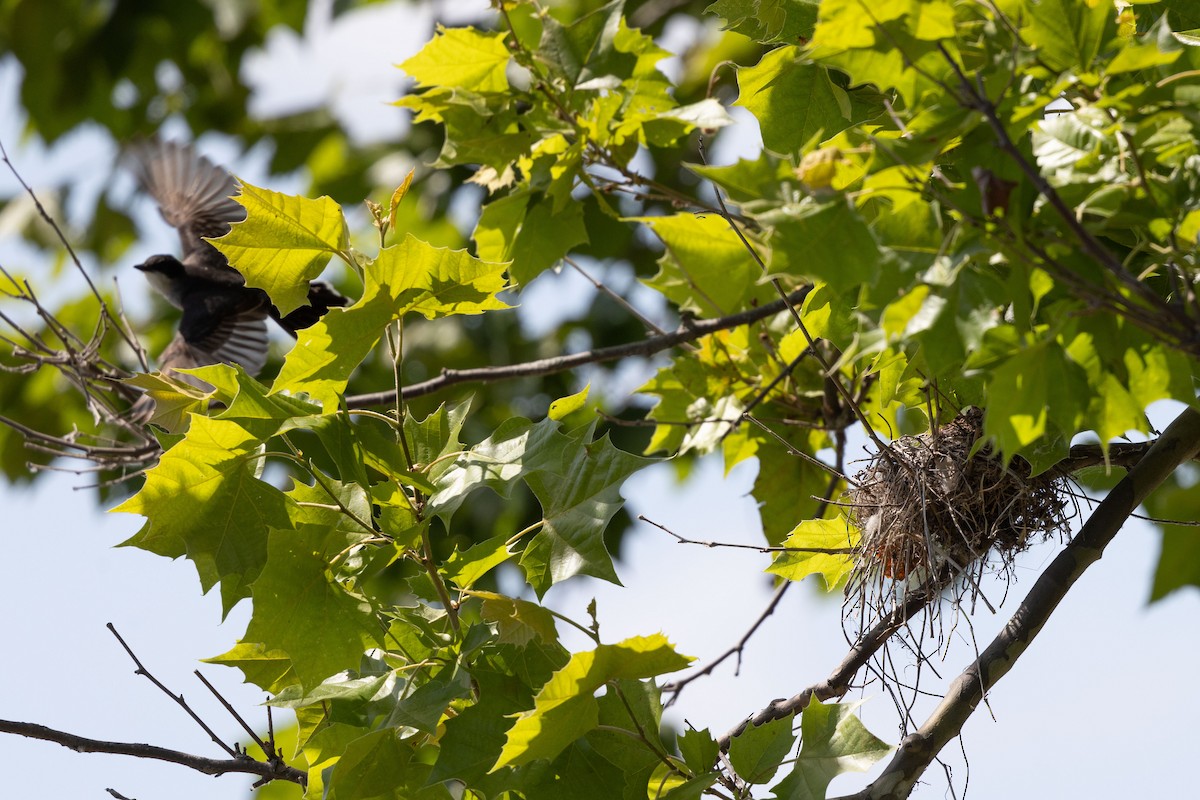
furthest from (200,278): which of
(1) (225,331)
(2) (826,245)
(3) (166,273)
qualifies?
(2) (826,245)

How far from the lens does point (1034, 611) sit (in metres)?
2.23

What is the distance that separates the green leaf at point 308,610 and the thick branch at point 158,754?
1.08 feet

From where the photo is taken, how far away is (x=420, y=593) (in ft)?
7.18

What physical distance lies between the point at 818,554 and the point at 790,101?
102cm

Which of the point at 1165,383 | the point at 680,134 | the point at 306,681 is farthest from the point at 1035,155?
the point at 306,681

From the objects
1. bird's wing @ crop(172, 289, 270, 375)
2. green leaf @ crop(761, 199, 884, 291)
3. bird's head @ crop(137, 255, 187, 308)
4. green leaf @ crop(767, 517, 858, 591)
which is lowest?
green leaf @ crop(761, 199, 884, 291)

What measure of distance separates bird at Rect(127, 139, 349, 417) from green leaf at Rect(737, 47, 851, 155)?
229 centimetres

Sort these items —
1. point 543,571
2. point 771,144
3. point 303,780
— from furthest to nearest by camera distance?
point 771,144 → point 303,780 → point 543,571

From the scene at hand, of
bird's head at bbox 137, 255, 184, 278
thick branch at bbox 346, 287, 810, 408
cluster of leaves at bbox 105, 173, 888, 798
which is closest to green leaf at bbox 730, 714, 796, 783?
cluster of leaves at bbox 105, 173, 888, 798

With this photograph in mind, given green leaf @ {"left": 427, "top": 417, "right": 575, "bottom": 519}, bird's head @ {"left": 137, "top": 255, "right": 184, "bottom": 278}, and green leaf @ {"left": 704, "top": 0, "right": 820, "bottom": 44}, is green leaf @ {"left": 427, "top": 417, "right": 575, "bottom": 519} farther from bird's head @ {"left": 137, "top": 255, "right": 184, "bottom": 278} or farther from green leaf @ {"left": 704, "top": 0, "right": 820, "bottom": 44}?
bird's head @ {"left": 137, "top": 255, "right": 184, "bottom": 278}

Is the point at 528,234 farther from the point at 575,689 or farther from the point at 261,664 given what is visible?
the point at 575,689

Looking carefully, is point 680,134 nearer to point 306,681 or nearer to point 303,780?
point 306,681

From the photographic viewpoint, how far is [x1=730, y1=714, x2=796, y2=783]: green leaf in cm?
205

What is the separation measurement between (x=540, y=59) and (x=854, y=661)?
1493mm
